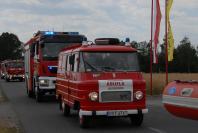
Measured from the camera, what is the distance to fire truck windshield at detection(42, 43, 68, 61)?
82.3 feet

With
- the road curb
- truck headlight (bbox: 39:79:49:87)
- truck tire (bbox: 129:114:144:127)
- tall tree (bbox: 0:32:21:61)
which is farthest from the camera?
tall tree (bbox: 0:32:21:61)

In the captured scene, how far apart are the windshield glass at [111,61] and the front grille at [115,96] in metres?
0.86

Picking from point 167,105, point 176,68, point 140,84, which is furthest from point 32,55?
point 176,68

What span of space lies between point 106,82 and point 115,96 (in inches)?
17.7

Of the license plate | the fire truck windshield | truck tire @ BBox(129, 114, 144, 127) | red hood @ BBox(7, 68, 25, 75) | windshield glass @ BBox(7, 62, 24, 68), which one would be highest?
the fire truck windshield

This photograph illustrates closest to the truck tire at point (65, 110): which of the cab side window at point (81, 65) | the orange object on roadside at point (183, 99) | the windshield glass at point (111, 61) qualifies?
the cab side window at point (81, 65)

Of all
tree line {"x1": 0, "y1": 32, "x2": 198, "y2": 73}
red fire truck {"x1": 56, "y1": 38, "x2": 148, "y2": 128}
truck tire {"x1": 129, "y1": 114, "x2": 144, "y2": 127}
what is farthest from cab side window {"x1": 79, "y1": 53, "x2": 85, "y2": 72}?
tree line {"x1": 0, "y1": 32, "x2": 198, "y2": 73}

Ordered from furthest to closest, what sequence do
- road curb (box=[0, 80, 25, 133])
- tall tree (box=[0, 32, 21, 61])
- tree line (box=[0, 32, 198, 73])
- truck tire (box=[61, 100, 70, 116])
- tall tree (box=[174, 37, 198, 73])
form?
tall tree (box=[0, 32, 21, 61]) < tall tree (box=[174, 37, 198, 73]) < tree line (box=[0, 32, 198, 73]) < truck tire (box=[61, 100, 70, 116]) < road curb (box=[0, 80, 25, 133])

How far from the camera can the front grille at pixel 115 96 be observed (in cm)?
1505

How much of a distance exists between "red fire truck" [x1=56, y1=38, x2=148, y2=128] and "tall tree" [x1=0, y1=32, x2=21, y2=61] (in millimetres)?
141396

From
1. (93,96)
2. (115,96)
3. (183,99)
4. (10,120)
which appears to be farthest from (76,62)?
(183,99)

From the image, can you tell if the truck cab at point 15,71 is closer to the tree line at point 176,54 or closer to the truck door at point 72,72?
the truck door at point 72,72

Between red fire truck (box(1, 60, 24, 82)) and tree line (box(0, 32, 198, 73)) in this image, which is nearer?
red fire truck (box(1, 60, 24, 82))

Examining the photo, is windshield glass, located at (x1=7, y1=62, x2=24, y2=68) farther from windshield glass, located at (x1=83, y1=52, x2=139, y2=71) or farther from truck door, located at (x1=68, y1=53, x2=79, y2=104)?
windshield glass, located at (x1=83, y1=52, x2=139, y2=71)
